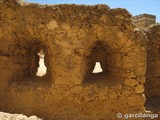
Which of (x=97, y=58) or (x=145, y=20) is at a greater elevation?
(x=145, y=20)

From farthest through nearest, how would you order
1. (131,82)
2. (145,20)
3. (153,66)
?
1. (145,20)
2. (153,66)
3. (131,82)

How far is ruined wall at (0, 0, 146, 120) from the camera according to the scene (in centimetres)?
574

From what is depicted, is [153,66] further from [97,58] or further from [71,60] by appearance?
[71,60]

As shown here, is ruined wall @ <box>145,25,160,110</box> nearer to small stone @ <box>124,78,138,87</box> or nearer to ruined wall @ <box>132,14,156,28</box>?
small stone @ <box>124,78,138,87</box>

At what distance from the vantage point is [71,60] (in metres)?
5.72

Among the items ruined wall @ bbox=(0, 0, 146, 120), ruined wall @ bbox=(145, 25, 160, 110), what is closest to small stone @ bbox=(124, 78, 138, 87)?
ruined wall @ bbox=(0, 0, 146, 120)

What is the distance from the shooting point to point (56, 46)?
18.8 feet

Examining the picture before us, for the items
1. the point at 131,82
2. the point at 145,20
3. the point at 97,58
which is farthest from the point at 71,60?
the point at 145,20

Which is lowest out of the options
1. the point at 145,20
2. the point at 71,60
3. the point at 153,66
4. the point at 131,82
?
the point at 131,82

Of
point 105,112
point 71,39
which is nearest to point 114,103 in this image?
point 105,112

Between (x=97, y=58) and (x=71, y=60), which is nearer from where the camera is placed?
(x=71, y=60)

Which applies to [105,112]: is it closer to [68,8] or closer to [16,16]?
[68,8]

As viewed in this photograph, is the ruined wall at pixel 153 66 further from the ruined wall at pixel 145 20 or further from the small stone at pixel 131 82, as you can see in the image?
the ruined wall at pixel 145 20

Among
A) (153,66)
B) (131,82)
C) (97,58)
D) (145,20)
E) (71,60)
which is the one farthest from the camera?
(145,20)
